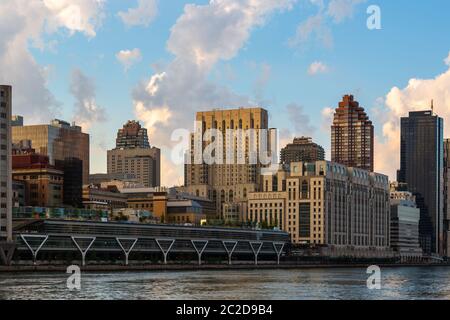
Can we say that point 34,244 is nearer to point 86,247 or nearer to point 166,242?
point 86,247

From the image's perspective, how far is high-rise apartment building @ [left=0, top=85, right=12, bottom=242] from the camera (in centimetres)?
14325

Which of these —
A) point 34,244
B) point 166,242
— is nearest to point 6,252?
point 34,244

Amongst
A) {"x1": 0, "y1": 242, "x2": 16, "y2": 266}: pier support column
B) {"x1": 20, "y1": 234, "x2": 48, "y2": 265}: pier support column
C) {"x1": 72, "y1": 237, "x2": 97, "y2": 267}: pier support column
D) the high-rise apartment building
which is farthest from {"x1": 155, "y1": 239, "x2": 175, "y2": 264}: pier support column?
the high-rise apartment building

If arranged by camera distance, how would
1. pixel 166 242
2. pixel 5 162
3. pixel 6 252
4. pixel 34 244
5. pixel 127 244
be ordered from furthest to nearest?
pixel 166 242, pixel 127 244, pixel 34 244, pixel 6 252, pixel 5 162

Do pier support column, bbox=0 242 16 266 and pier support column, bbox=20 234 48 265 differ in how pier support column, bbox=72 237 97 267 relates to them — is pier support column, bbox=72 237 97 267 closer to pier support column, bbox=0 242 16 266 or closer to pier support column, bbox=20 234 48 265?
pier support column, bbox=20 234 48 265

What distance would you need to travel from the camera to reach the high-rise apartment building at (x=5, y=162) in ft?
470

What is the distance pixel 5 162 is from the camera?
143875mm

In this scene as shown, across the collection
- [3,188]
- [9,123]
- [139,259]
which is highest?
[9,123]
